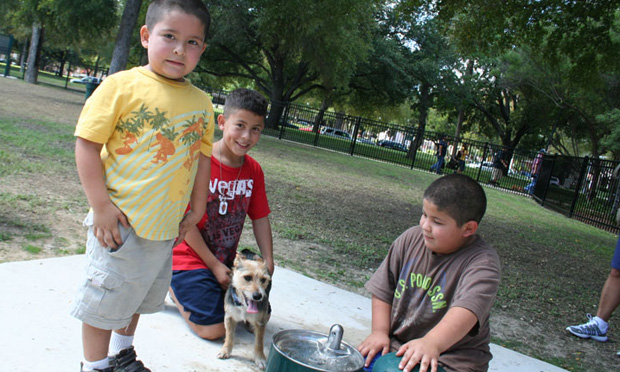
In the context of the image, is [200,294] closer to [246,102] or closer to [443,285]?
[246,102]

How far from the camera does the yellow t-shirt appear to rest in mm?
1865

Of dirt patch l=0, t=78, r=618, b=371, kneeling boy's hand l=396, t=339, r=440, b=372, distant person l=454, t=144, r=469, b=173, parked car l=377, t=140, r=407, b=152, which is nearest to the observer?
kneeling boy's hand l=396, t=339, r=440, b=372

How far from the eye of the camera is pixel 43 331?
7.93ft

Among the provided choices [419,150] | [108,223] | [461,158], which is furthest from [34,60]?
[108,223]

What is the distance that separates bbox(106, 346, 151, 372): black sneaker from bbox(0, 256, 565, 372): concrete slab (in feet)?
0.60

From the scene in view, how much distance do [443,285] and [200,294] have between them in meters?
1.40

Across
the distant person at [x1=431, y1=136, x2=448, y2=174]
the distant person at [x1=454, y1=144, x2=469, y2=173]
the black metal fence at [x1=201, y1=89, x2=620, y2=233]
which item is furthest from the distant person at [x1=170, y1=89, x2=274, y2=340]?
the distant person at [x1=454, y1=144, x2=469, y2=173]

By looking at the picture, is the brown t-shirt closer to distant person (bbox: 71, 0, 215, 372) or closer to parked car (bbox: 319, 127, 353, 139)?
distant person (bbox: 71, 0, 215, 372)

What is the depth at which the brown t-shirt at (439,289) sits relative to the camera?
6.70ft

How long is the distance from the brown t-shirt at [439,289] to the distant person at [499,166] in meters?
21.8

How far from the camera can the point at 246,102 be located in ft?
9.47

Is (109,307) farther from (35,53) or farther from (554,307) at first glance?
(35,53)

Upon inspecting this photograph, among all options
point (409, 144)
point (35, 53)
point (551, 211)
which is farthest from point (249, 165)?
point (35, 53)

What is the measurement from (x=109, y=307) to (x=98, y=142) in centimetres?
63
